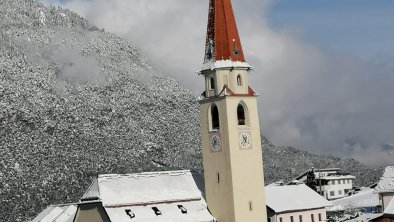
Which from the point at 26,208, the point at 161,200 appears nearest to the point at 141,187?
the point at 161,200

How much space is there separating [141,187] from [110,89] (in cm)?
14641

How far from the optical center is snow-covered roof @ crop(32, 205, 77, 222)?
5784 cm

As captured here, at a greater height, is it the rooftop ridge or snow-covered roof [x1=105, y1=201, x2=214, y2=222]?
the rooftop ridge

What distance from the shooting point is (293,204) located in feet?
222

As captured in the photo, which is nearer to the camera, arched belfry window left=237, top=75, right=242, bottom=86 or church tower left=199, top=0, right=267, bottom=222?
church tower left=199, top=0, right=267, bottom=222

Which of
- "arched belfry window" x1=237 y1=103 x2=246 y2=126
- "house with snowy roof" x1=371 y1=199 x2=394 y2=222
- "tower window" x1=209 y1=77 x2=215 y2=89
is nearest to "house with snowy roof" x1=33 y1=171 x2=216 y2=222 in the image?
"arched belfry window" x1=237 y1=103 x2=246 y2=126

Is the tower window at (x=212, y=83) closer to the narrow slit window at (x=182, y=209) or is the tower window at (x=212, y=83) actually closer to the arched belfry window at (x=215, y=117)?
the arched belfry window at (x=215, y=117)

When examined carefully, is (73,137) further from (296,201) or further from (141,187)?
(141,187)

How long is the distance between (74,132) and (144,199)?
113 meters

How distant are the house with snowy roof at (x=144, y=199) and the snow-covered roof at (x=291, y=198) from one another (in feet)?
44.9

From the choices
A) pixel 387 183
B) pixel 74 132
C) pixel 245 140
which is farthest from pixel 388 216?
pixel 74 132

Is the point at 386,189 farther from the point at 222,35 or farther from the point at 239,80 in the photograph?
the point at 222,35

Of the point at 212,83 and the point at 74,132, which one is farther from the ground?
the point at 74,132

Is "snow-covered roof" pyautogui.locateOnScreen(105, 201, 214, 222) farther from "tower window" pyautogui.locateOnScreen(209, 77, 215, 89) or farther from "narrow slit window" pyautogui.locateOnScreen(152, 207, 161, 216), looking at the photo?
"tower window" pyautogui.locateOnScreen(209, 77, 215, 89)
